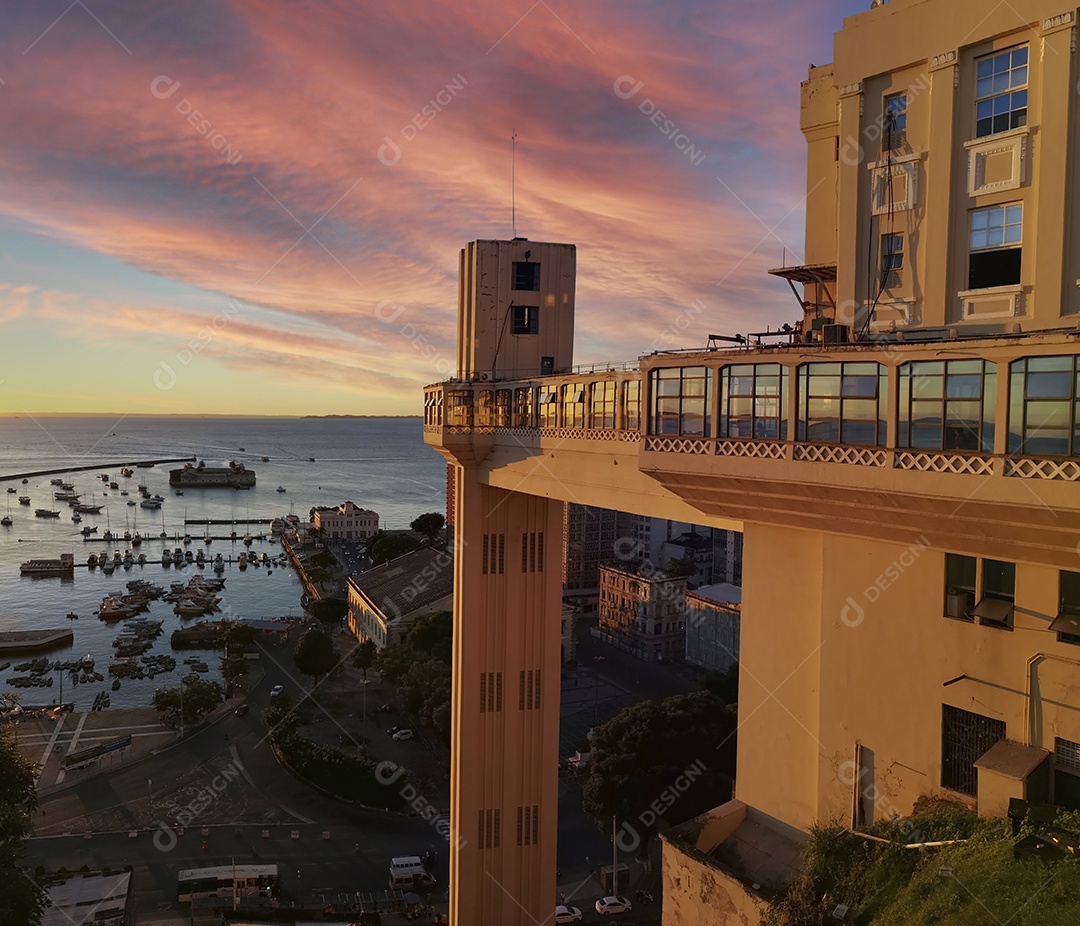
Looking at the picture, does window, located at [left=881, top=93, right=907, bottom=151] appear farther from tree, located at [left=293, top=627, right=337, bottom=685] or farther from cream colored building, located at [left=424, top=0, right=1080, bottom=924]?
tree, located at [left=293, top=627, right=337, bottom=685]

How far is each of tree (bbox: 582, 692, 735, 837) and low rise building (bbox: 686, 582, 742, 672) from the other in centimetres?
2149

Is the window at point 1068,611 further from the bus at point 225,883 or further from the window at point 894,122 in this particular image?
the bus at point 225,883

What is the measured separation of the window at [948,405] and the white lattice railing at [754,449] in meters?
1.39

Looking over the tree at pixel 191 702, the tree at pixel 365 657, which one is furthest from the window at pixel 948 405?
the tree at pixel 365 657

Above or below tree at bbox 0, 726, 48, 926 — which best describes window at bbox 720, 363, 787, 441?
above

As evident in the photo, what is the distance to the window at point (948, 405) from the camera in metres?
7.81

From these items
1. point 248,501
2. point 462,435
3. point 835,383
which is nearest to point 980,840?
point 835,383

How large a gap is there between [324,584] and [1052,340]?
87.9 metres

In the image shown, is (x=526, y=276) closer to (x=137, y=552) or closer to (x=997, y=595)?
(x=997, y=595)

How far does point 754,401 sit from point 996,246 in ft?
15.9

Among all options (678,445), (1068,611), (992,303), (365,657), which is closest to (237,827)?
(365,657)

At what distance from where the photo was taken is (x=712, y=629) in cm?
5753

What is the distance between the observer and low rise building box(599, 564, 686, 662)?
205 feet

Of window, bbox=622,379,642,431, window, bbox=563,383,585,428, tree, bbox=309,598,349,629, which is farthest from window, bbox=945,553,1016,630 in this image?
tree, bbox=309,598,349,629
